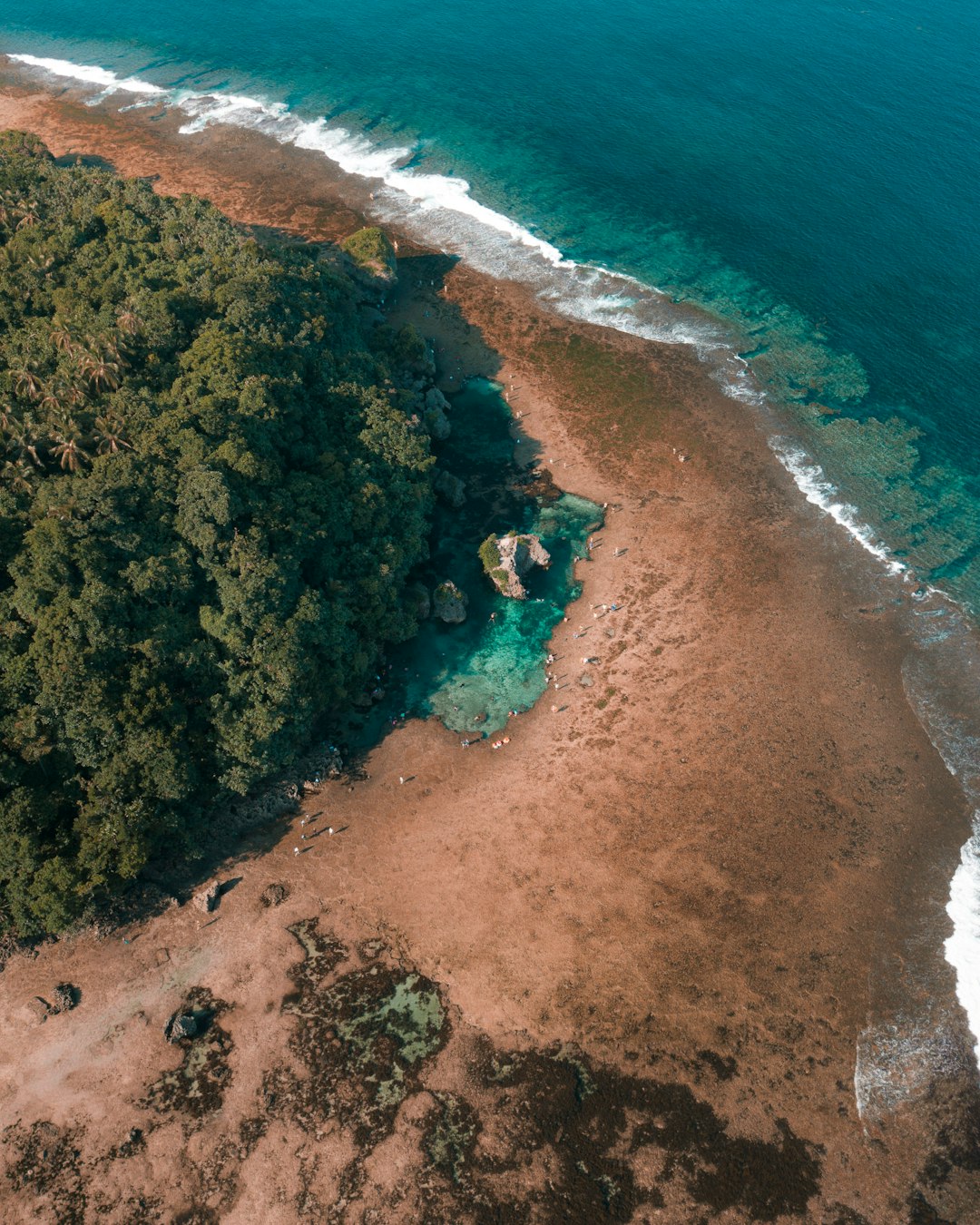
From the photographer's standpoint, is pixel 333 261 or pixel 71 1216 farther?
pixel 333 261

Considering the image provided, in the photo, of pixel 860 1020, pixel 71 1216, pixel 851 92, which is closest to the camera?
pixel 71 1216

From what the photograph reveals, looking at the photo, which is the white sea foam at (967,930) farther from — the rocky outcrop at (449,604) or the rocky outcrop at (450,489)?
the rocky outcrop at (450,489)

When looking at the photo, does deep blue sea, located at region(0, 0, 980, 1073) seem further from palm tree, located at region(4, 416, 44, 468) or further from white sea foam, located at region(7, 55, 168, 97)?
palm tree, located at region(4, 416, 44, 468)

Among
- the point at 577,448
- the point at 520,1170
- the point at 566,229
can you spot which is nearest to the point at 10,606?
the point at 520,1170

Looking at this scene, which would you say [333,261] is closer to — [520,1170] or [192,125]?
[192,125]

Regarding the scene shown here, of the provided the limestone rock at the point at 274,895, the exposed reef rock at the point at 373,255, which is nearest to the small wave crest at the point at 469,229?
the exposed reef rock at the point at 373,255
